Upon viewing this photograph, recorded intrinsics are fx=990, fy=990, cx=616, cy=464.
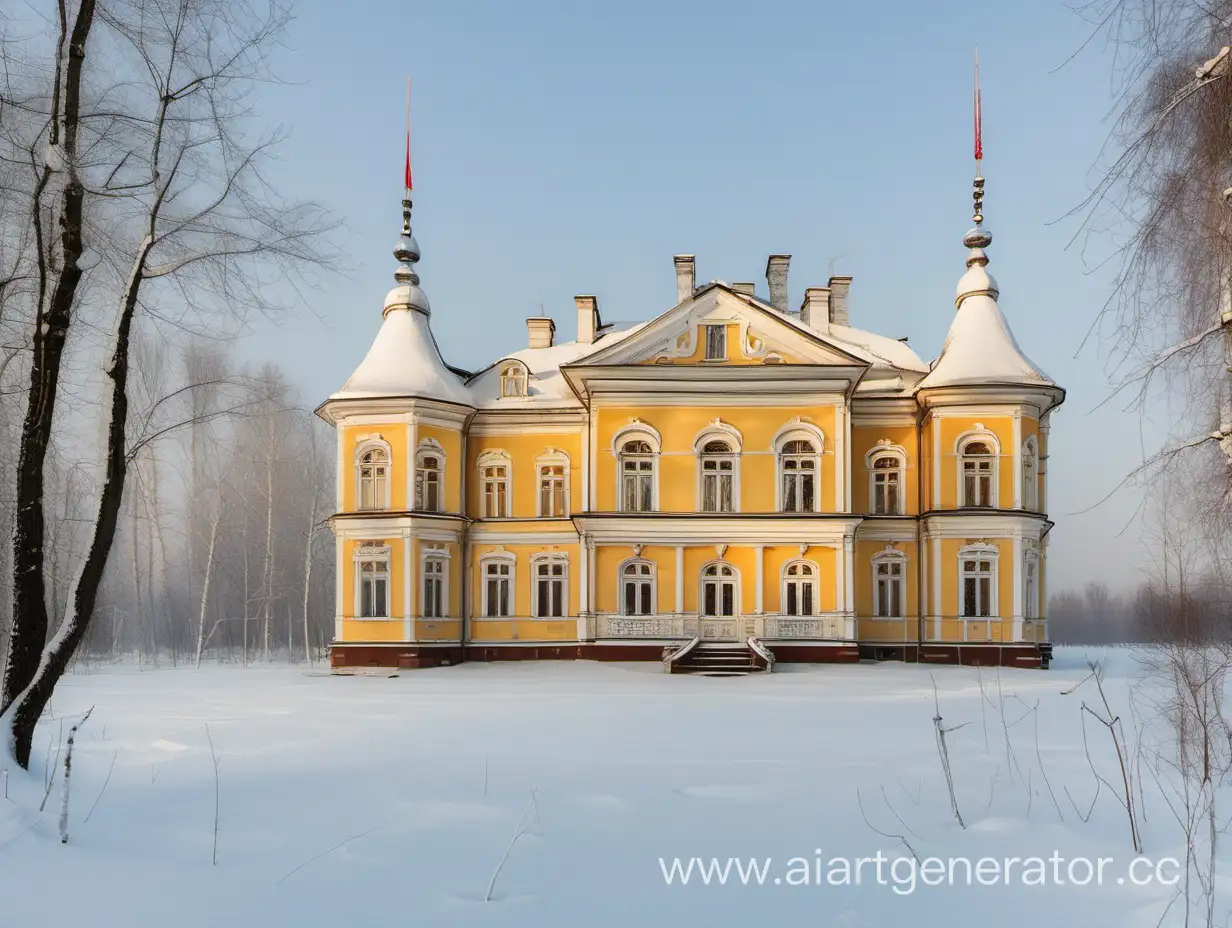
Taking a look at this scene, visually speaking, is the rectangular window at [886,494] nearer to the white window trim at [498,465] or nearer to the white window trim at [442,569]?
the white window trim at [498,465]

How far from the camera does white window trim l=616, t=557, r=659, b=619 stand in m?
24.4

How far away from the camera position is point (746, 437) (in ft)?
80.4

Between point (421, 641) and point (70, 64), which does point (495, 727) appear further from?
point (421, 641)

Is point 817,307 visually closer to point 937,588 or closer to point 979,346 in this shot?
point 979,346

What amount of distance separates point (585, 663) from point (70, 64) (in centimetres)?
1813

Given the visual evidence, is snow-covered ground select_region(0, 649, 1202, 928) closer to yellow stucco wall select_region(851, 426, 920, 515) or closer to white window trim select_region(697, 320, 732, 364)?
white window trim select_region(697, 320, 732, 364)

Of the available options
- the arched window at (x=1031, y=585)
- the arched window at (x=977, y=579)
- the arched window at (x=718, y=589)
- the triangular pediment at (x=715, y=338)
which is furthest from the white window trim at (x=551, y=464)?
the arched window at (x=1031, y=585)

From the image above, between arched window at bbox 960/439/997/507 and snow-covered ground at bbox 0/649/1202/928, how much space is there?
12784mm

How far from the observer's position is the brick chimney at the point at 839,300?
29562mm

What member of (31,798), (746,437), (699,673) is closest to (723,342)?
(746,437)

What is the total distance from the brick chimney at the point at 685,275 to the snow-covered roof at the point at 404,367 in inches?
272

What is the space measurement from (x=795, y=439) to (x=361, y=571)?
37.2 feet

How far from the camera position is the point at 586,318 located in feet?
96.6

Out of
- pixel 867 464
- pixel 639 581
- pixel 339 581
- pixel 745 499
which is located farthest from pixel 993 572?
pixel 339 581
